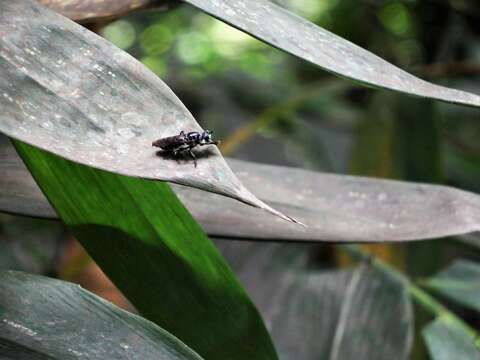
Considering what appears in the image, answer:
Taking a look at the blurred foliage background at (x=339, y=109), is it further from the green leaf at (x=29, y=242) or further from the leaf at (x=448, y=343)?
the leaf at (x=448, y=343)

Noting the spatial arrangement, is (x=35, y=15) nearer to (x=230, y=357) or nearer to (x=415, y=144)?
(x=230, y=357)

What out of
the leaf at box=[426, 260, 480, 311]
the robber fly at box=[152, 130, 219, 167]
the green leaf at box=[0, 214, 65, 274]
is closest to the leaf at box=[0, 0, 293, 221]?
the robber fly at box=[152, 130, 219, 167]

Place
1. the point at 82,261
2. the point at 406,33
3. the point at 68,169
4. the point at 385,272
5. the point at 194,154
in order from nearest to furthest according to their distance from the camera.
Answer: the point at 194,154
the point at 68,169
the point at 385,272
the point at 82,261
the point at 406,33

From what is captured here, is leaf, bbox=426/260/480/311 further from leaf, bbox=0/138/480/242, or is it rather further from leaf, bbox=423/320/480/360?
leaf, bbox=0/138/480/242

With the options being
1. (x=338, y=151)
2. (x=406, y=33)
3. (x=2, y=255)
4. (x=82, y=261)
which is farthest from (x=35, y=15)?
(x=406, y=33)

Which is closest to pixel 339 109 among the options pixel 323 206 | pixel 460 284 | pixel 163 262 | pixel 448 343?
pixel 460 284

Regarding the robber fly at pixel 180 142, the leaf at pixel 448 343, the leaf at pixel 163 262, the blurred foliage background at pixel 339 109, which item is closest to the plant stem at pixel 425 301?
the leaf at pixel 448 343
